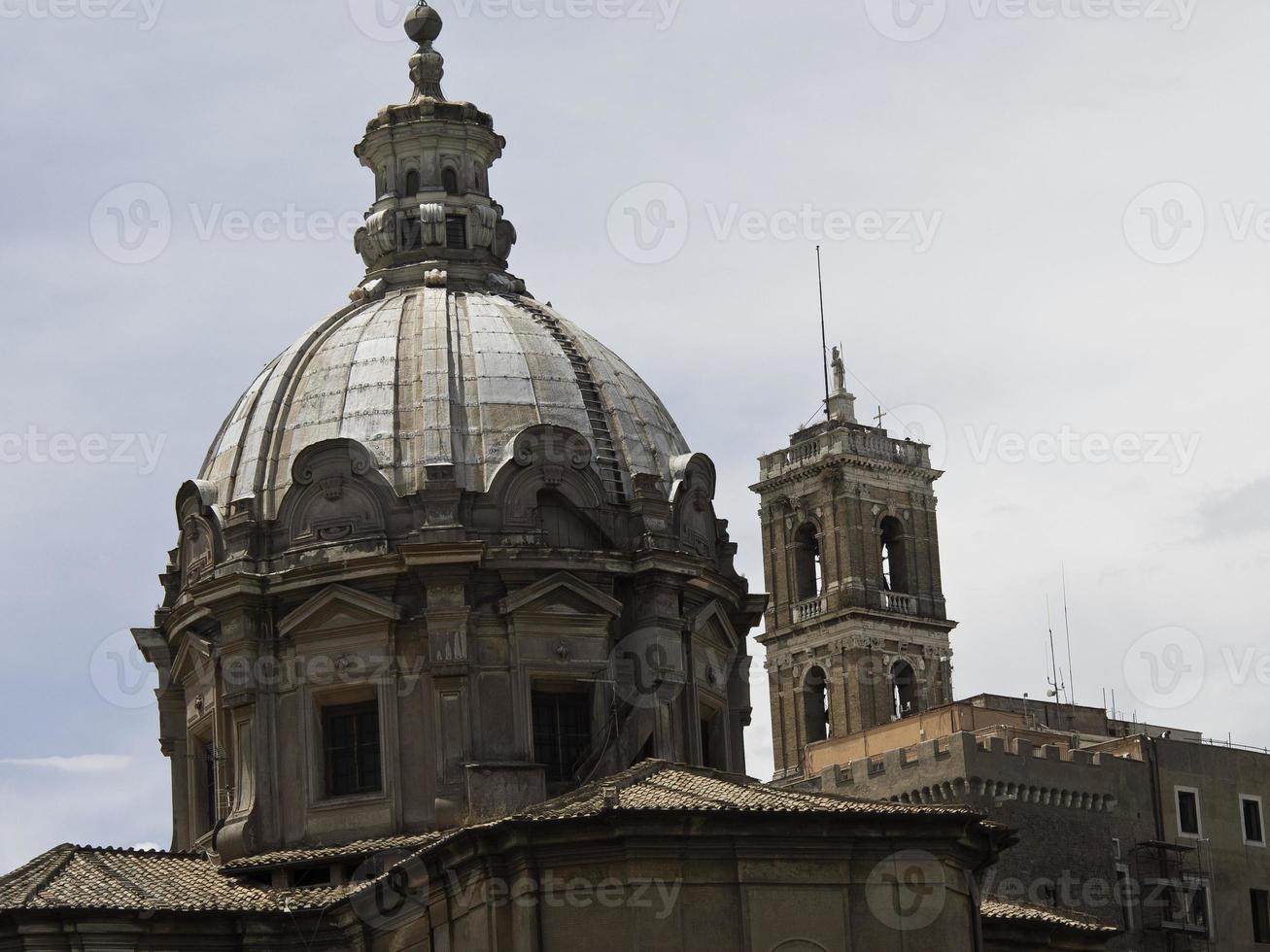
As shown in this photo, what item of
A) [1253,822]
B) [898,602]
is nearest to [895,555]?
[898,602]

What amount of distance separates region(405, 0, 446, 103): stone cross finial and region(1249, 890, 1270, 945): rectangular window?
1385 inches

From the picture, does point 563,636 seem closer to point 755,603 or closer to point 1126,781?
point 755,603

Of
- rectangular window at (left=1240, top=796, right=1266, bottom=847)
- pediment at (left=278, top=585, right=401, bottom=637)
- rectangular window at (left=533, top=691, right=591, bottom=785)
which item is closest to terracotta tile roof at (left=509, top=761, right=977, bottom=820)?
rectangular window at (left=533, top=691, right=591, bottom=785)

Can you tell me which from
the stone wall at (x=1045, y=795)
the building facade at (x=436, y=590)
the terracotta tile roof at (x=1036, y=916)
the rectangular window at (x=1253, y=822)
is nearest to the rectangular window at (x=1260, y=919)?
the rectangular window at (x=1253, y=822)

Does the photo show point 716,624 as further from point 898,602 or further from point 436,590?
point 898,602

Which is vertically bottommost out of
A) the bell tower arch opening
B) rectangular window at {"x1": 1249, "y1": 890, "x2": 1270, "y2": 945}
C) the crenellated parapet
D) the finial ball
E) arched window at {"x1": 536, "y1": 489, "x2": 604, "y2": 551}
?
rectangular window at {"x1": 1249, "y1": 890, "x2": 1270, "y2": 945}

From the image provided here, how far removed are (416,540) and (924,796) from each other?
29469mm

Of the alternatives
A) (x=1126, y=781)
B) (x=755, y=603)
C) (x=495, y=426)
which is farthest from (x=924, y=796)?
(x=495, y=426)

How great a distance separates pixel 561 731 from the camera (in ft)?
185

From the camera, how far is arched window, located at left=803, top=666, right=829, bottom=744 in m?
128

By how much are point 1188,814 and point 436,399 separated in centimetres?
3405

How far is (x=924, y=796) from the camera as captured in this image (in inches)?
3236

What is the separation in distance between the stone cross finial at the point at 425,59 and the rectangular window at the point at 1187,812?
3246cm

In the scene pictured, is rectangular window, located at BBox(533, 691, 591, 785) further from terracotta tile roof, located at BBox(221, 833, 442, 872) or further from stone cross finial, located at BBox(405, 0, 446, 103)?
stone cross finial, located at BBox(405, 0, 446, 103)
